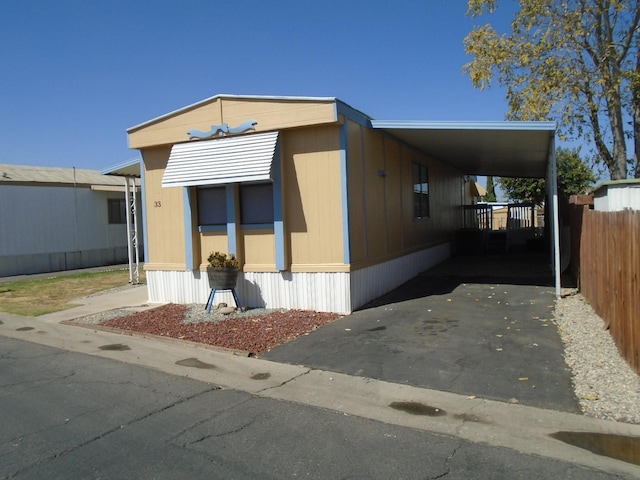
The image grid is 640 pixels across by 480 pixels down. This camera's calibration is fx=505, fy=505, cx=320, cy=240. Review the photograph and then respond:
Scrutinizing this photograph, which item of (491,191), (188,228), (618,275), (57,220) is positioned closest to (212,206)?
(188,228)

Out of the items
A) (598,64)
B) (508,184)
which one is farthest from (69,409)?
(508,184)

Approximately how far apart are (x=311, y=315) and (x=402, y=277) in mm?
3918

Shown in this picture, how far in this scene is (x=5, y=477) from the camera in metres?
3.71

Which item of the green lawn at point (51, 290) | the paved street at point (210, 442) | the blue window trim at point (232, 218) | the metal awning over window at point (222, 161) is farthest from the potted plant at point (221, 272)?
the green lawn at point (51, 290)

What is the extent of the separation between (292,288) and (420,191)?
6.30 m

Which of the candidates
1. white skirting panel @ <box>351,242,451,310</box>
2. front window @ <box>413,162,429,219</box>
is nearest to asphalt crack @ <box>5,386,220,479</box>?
white skirting panel @ <box>351,242,451,310</box>

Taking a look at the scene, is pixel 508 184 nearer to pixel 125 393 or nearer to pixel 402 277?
pixel 402 277

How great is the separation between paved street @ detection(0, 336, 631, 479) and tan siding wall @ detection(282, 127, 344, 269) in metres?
4.22

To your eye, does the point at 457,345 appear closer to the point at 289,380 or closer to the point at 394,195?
the point at 289,380

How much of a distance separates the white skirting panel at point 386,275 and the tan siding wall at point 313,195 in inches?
31.5

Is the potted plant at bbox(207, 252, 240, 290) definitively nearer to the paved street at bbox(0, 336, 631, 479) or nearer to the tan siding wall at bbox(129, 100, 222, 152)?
the tan siding wall at bbox(129, 100, 222, 152)

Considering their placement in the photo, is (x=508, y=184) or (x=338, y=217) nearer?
(x=338, y=217)

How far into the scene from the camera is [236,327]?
8.77 metres

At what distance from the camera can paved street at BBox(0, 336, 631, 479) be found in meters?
3.76
